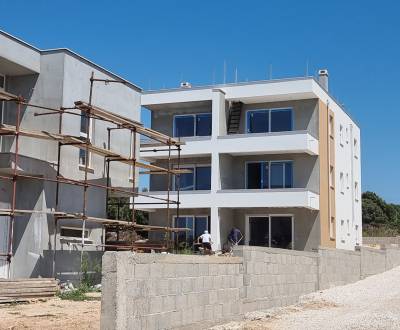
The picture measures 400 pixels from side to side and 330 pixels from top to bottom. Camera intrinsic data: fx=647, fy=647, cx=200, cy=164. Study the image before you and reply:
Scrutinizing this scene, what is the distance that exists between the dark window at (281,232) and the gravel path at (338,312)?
33.0 feet

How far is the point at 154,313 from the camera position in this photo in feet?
35.0

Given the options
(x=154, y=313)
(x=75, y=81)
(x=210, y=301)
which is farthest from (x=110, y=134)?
(x=154, y=313)

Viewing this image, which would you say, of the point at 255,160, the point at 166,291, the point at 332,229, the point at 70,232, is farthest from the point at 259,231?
the point at 166,291

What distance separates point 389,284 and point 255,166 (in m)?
12.1

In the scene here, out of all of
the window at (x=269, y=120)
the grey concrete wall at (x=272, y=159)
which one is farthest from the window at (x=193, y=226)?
the window at (x=269, y=120)

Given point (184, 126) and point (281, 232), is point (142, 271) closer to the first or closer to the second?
point (281, 232)

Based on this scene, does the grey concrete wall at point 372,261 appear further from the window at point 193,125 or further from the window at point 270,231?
the window at point 193,125

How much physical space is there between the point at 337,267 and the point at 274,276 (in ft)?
25.8

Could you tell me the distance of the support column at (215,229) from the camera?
34.5m

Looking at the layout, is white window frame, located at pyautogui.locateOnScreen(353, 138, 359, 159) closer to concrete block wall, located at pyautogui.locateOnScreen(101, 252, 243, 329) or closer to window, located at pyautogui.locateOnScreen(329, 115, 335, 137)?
window, located at pyautogui.locateOnScreen(329, 115, 335, 137)

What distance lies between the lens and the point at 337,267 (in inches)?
953

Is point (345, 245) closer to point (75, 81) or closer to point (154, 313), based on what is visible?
point (75, 81)

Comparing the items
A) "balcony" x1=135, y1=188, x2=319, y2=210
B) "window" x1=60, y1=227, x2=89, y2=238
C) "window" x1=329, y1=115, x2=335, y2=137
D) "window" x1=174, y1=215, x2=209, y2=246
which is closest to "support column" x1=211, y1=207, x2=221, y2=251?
"balcony" x1=135, y1=188, x2=319, y2=210

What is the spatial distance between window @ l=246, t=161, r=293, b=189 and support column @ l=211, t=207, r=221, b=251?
286 cm
